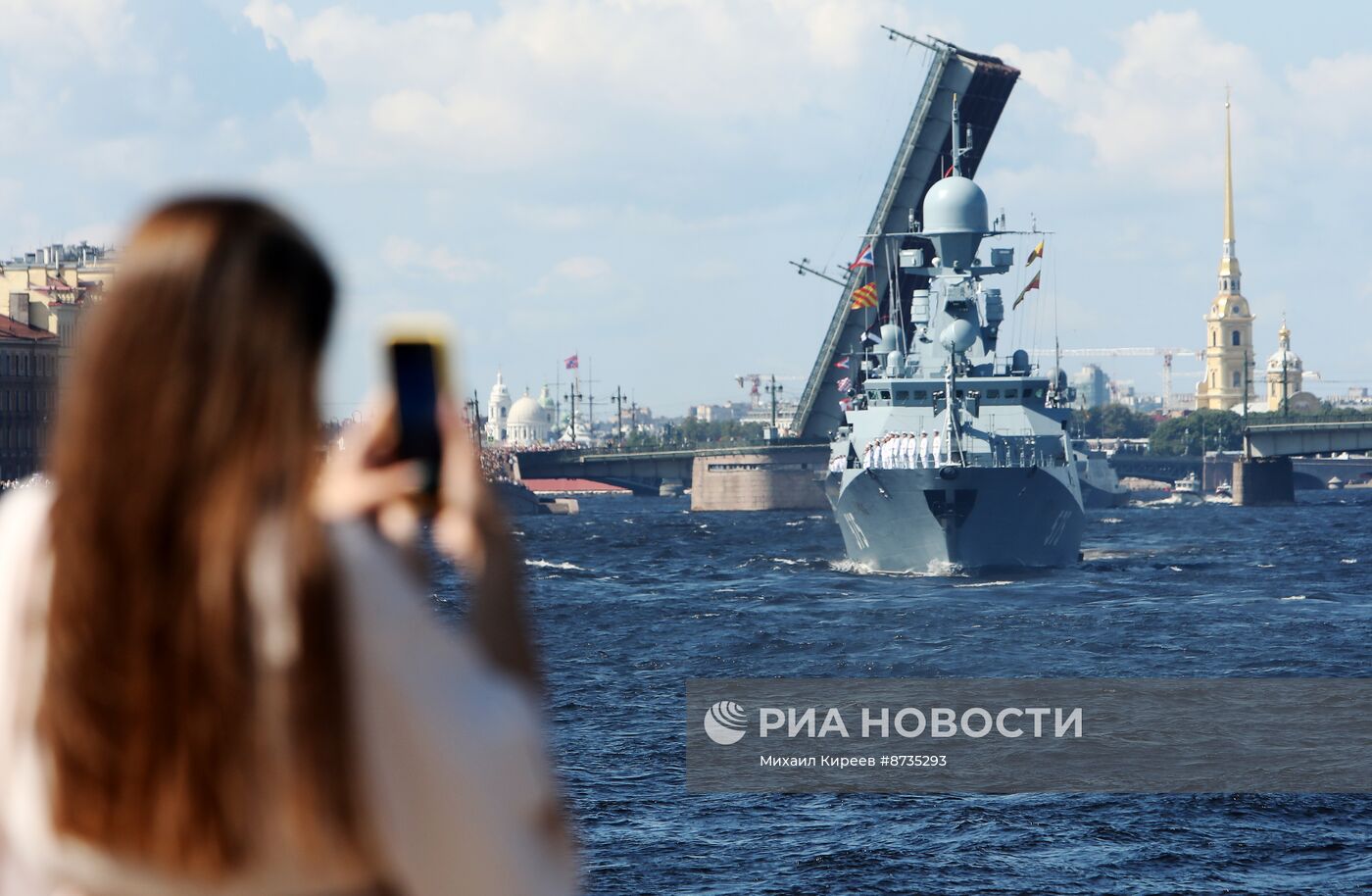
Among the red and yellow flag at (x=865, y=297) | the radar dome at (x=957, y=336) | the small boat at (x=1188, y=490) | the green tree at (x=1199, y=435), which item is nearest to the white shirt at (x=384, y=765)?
the radar dome at (x=957, y=336)

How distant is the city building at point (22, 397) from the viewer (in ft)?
189

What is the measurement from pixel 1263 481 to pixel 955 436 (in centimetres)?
5702

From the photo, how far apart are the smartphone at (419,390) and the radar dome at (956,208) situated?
53911 mm

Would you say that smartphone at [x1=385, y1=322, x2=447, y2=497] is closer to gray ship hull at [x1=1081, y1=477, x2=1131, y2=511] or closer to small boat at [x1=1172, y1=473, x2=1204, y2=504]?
gray ship hull at [x1=1081, y1=477, x2=1131, y2=511]

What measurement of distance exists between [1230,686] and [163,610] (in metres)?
29.4

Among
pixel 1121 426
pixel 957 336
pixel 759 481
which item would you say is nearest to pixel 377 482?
pixel 957 336

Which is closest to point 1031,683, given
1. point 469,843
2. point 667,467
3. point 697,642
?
point 697,642

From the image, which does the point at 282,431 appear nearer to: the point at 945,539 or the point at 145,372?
the point at 145,372

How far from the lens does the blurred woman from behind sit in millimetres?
1423

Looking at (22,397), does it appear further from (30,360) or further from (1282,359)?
(1282,359)

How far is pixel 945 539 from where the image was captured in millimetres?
48438

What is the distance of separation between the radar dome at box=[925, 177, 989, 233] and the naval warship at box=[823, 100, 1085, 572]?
0.13ft

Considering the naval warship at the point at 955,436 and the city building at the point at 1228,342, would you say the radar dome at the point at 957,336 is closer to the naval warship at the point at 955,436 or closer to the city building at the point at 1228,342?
the naval warship at the point at 955,436

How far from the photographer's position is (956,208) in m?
54.8
